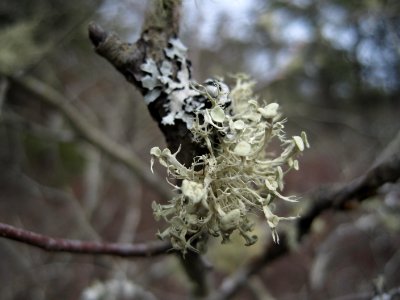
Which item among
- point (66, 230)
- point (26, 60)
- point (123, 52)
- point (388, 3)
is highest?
point (123, 52)

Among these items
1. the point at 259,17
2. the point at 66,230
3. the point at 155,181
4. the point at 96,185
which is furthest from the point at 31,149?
the point at 259,17

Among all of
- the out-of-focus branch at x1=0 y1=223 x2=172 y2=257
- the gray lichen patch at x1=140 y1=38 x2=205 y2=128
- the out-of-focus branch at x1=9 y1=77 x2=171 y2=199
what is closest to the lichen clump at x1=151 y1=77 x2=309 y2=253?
the gray lichen patch at x1=140 y1=38 x2=205 y2=128

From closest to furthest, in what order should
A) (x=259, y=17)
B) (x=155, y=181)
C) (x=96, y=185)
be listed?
(x=155, y=181) < (x=259, y=17) < (x=96, y=185)

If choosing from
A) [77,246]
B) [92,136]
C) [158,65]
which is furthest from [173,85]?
[92,136]

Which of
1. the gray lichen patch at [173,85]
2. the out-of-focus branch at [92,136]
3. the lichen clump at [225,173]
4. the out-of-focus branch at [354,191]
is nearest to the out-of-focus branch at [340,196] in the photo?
the out-of-focus branch at [354,191]

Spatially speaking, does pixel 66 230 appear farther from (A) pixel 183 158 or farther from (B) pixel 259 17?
(A) pixel 183 158
